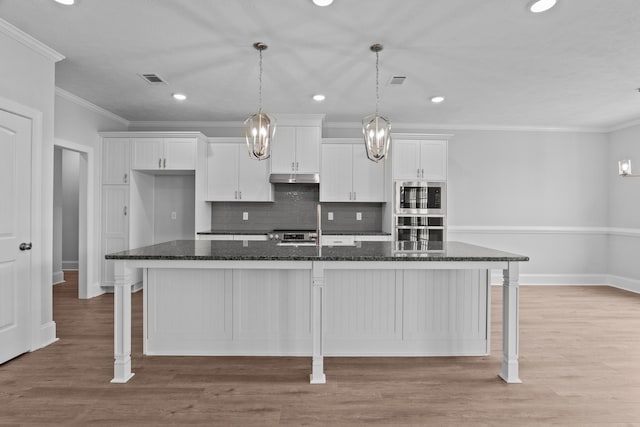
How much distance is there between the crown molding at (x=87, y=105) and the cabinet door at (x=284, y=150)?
2.42 meters

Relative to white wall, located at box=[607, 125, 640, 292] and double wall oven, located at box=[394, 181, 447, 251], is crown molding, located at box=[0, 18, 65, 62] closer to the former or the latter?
double wall oven, located at box=[394, 181, 447, 251]

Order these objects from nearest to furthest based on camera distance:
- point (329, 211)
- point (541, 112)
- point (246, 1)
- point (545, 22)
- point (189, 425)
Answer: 1. point (189, 425)
2. point (246, 1)
3. point (545, 22)
4. point (541, 112)
5. point (329, 211)

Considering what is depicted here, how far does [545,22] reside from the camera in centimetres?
284

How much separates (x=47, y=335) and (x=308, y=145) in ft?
12.5

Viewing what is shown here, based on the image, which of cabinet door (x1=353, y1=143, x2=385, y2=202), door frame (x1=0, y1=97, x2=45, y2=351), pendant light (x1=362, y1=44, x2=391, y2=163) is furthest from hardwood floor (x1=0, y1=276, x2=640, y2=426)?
cabinet door (x1=353, y1=143, x2=385, y2=202)

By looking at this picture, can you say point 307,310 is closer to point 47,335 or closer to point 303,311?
point 303,311

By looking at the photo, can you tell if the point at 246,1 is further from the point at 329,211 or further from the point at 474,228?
the point at 474,228

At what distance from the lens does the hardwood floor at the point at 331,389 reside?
7.30 ft

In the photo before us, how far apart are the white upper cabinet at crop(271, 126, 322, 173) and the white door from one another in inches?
120

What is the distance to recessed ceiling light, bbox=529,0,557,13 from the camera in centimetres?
254

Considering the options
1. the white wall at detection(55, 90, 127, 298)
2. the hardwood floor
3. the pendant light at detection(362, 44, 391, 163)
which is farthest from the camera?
the white wall at detection(55, 90, 127, 298)

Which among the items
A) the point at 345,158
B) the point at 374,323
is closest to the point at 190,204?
the point at 345,158

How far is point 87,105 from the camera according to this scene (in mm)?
5051

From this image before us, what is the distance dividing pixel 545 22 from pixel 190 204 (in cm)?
513
